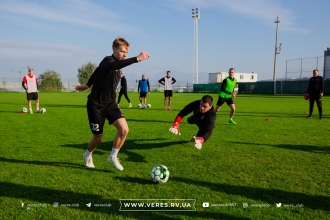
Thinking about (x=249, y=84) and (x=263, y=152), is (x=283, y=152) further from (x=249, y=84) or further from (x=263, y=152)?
(x=249, y=84)

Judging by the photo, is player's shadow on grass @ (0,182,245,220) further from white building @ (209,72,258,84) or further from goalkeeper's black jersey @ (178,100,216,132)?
white building @ (209,72,258,84)

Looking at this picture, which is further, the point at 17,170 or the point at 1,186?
the point at 17,170

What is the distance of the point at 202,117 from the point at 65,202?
3.80m

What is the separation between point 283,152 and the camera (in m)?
6.44

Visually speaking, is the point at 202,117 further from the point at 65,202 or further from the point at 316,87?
the point at 316,87

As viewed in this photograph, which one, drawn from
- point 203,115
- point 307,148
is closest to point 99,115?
point 203,115

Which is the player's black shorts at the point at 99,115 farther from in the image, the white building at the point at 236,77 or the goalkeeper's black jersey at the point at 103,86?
the white building at the point at 236,77

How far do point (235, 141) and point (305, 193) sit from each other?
354 cm

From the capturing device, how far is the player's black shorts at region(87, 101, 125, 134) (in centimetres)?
487

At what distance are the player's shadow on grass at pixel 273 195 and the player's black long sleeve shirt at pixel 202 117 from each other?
75.0 inches

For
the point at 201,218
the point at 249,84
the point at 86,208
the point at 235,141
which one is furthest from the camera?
the point at 249,84

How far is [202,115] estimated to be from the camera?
667cm

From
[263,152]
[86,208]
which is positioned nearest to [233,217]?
[86,208]

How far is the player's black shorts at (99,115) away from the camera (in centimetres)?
487
